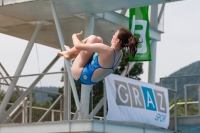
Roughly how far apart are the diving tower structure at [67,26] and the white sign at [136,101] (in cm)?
32

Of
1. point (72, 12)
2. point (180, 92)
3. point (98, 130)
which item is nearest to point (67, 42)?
point (72, 12)

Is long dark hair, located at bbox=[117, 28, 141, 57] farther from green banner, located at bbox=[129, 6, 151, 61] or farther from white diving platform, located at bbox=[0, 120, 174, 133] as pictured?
green banner, located at bbox=[129, 6, 151, 61]

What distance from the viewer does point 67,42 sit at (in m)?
25.8

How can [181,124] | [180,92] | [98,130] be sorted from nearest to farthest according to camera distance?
1. [98,130]
2. [181,124]
3. [180,92]

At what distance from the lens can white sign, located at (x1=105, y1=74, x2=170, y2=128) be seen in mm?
Result: 19922

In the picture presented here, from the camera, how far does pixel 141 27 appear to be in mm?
23156

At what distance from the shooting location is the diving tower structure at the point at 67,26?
19531 millimetres

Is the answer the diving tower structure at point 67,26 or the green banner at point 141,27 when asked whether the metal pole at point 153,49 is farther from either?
the green banner at point 141,27

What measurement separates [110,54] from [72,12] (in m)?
12.2

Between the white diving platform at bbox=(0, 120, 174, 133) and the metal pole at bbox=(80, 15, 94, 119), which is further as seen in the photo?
the metal pole at bbox=(80, 15, 94, 119)

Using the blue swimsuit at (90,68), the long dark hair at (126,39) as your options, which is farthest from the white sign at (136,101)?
the long dark hair at (126,39)

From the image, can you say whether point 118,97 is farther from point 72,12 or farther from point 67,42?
point 67,42

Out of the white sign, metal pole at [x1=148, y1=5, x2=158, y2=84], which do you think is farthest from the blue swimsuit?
metal pole at [x1=148, y1=5, x2=158, y2=84]

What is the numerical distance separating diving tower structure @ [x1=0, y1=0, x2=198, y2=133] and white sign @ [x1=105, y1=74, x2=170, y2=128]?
1.05 ft
